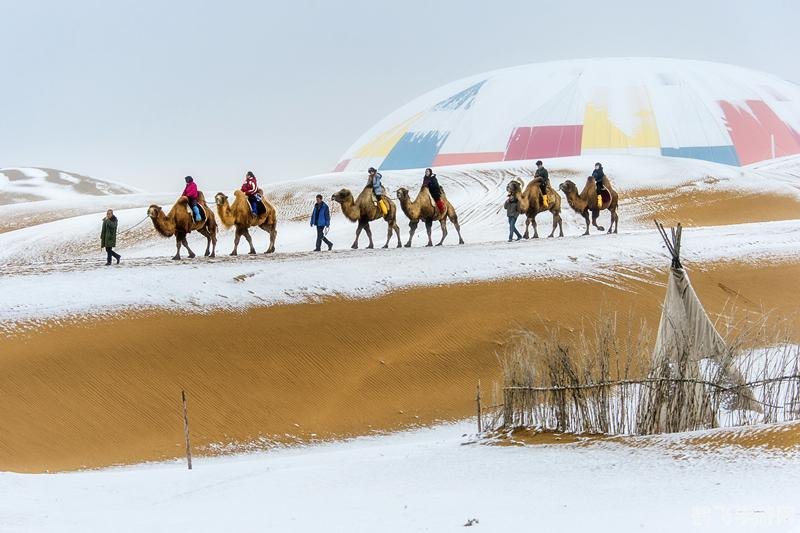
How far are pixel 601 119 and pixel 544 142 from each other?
12.9 ft

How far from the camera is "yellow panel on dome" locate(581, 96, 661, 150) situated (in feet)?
208

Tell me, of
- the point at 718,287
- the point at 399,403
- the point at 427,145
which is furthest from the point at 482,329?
the point at 427,145

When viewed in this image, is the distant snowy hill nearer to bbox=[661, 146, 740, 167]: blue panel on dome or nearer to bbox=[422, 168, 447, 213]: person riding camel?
bbox=[661, 146, 740, 167]: blue panel on dome

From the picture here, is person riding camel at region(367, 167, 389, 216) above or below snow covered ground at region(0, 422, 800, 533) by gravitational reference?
above

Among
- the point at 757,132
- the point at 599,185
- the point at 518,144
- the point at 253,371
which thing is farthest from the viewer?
the point at 757,132

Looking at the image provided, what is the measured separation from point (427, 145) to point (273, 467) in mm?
55051

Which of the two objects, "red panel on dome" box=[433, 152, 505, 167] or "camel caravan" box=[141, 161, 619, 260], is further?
"red panel on dome" box=[433, 152, 505, 167]

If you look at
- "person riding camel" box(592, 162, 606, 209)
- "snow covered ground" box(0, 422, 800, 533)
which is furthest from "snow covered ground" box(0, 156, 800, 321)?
"snow covered ground" box(0, 422, 800, 533)

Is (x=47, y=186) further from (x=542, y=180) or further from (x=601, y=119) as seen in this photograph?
(x=542, y=180)

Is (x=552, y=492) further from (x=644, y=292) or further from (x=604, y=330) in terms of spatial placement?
(x=644, y=292)

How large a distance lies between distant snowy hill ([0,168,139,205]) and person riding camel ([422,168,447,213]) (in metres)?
100

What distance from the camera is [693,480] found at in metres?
10.8

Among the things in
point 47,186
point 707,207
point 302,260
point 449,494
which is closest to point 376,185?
point 302,260

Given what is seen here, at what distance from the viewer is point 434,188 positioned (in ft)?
91.4
